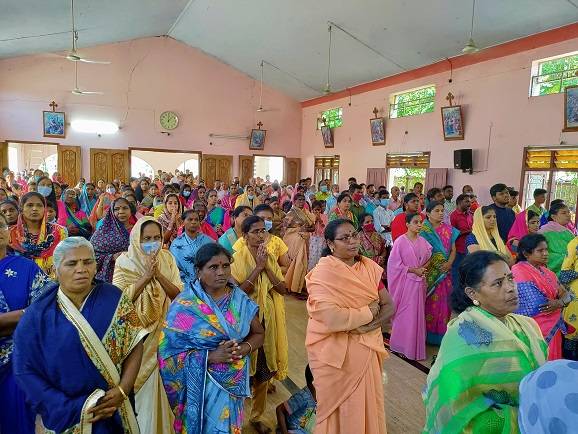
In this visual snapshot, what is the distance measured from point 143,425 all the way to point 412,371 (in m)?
2.20

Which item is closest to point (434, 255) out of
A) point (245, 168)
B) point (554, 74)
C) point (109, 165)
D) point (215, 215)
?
point (215, 215)

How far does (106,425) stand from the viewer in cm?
157

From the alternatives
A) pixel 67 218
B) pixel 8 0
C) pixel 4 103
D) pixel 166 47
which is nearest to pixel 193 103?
pixel 166 47

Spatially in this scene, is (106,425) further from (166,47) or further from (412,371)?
(166,47)

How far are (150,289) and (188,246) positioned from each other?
74 cm

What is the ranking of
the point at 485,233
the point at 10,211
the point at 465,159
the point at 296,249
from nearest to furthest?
the point at 10,211 < the point at 485,233 < the point at 296,249 < the point at 465,159

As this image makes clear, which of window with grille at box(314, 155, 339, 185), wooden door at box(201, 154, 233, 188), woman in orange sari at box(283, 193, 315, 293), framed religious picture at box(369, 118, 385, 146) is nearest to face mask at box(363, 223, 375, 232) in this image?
woman in orange sari at box(283, 193, 315, 293)

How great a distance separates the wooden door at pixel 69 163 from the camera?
41.0 feet

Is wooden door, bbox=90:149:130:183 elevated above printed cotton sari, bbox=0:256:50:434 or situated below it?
above

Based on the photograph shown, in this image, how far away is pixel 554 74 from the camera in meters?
7.14

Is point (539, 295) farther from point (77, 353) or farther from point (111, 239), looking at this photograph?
point (111, 239)

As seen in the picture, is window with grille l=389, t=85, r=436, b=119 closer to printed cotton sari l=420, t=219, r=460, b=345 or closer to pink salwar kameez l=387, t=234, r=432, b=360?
printed cotton sari l=420, t=219, r=460, b=345

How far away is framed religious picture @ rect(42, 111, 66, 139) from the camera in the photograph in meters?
12.1

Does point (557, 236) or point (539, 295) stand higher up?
point (557, 236)
